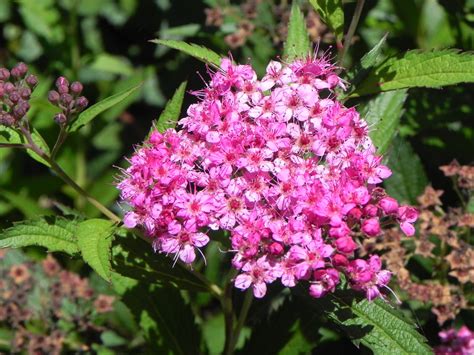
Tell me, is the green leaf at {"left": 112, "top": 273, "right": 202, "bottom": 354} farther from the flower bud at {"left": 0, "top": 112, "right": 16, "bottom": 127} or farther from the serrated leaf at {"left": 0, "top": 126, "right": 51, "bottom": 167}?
the flower bud at {"left": 0, "top": 112, "right": 16, "bottom": 127}

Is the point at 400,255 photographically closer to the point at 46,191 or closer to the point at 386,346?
the point at 386,346

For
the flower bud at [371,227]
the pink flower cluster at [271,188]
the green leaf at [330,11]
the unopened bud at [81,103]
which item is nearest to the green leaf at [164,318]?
the pink flower cluster at [271,188]

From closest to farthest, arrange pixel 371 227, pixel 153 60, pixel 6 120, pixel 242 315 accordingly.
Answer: pixel 371 227 → pixel 6 120 → pixel 242 315 → pixel 153 60

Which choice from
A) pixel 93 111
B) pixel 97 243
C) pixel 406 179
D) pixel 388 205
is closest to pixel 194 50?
pixel 93 111

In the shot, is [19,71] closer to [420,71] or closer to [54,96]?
[54,96]

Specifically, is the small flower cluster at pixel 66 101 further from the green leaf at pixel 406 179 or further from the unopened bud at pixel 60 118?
the green leaf at pixel 406 179

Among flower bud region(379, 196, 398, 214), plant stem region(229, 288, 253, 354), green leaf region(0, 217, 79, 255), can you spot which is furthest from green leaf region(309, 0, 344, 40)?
green leaf region(0, 217, 79, 255)
